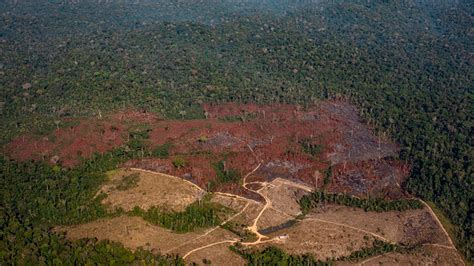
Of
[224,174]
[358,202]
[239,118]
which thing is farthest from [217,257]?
[239,118]

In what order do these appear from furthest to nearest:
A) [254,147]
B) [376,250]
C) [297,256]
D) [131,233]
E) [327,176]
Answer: [254,147] < [327,176] < [131,233] < [376,250] < [297,256]

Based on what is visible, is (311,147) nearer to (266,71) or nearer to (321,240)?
(321,240)

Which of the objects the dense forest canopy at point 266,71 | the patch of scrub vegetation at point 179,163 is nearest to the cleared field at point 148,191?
the patch of scrub vegetation at point 179,163

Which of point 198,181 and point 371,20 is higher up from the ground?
point 371,20

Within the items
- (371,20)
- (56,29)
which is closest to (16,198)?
(56,29)

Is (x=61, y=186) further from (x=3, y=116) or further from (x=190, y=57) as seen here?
(x=190, y=57)
